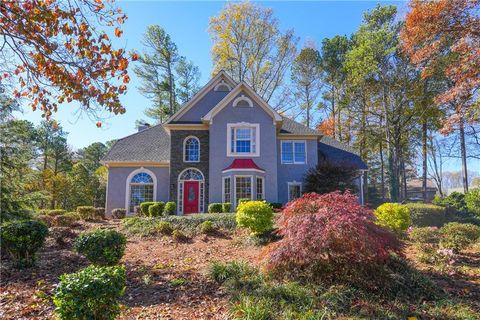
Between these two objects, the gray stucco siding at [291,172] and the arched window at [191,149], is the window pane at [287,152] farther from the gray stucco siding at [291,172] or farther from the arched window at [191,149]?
the arched window at [191,149]

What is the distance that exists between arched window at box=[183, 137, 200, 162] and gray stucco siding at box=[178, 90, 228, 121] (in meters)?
1.29

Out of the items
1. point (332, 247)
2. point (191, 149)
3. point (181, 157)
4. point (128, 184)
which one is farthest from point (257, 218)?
point (128, 184)

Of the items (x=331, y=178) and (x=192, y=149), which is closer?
(x=331, y=178)

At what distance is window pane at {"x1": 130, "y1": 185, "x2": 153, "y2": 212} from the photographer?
18.9 m

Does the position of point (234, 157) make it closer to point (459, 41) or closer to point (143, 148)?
point (143, 148)

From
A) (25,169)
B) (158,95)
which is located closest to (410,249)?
(25,169)

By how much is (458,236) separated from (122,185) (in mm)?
16143

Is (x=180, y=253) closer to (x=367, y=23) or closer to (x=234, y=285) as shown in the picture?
(x=234, y=285)

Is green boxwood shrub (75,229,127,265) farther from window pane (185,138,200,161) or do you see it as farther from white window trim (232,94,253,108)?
white window trim (232,94,253,108)

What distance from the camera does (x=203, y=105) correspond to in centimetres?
1888

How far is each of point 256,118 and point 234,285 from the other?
1278 centimetres

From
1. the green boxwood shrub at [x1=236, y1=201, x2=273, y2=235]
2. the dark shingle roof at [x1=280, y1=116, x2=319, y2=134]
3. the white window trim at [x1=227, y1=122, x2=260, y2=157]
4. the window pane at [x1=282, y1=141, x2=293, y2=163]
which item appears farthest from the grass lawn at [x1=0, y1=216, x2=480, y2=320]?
the dark shingle roof at [x1=280, y1=116, x2=319, y2=134]

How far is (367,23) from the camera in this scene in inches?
1018

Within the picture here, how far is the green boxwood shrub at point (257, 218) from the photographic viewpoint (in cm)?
1067
